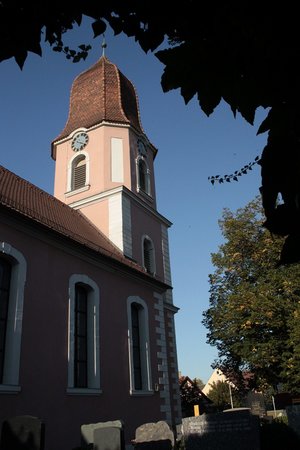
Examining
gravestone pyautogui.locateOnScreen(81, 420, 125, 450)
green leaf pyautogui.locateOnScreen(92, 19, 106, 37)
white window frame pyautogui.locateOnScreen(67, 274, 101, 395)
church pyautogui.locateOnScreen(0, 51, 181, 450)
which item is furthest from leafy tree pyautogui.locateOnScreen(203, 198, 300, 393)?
green leaf pyautogui.locateOnScreen(92, 19, 106, 37)

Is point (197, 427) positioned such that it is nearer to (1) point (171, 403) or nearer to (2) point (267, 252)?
(1) point (171, 403)

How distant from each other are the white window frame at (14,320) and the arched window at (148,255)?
28.9 ft

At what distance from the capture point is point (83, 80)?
24.4 meters

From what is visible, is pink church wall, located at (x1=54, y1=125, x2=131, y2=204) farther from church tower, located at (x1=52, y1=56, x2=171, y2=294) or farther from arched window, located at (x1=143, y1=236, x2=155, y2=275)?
arched window, located at (x1=143, y1=236, x2=155, y2=275)

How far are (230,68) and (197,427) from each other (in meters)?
9.71

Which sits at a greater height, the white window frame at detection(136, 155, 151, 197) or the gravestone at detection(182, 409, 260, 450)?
the white window frame at detection(136, 155, 151, 197)

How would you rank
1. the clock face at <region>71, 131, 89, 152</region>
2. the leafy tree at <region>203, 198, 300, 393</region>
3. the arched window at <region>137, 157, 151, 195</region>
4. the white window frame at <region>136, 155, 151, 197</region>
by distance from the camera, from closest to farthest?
the leafy tree at <region>203, 198, 300, 393</region>, the white window frame at <region>136, 155, 151, 197</region>, the clock face at <region>71, 131, 89, 152</region>, the arched window at <region>137, 157, 151, 195</region>

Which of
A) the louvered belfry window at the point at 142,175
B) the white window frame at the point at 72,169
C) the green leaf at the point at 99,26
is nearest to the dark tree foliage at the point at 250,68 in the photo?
the green leaf at the point at 99,26

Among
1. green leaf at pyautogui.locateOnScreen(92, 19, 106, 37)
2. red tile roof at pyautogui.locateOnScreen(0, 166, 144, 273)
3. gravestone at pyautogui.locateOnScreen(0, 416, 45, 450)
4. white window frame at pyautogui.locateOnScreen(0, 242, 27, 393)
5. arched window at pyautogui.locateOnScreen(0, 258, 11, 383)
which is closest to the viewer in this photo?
green leaf at pyautogui.locateOnScreen(92, 19, 106, 37)

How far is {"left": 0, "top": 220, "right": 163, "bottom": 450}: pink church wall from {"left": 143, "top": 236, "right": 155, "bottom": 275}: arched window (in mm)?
4568

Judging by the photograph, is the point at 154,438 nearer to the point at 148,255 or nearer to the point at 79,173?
the point at 148,255

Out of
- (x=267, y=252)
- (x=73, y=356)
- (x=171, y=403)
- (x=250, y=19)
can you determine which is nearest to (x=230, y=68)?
(x=250, y=19)

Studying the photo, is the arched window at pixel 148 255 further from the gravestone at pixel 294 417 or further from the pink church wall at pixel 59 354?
the gravestone at pixel 294 417

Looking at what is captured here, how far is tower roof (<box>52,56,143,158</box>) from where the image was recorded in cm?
2169
